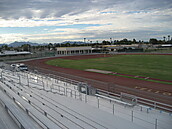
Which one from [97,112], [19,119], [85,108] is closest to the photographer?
[19,119]

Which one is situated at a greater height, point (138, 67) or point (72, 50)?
point (72, 50)

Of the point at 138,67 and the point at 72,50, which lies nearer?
the point at 138,67

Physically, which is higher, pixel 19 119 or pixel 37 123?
pixel 19 119

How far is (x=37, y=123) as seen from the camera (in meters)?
5.89

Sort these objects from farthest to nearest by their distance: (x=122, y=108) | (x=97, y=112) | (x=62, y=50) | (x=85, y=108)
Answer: (x=62, y=50)
(x=122, y=108)
(x=85, y=108)
(x=97, y=112)

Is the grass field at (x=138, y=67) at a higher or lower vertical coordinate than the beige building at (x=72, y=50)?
lower

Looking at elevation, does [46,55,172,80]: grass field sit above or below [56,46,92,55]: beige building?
below

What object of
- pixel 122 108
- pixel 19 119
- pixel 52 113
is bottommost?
pixel 122 108

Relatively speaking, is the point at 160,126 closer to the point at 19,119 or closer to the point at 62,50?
the point at 19,119

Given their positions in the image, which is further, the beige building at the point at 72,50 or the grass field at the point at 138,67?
the beige building at the point at 72,50

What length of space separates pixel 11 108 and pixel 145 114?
6728 mm

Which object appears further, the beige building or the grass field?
the beige building

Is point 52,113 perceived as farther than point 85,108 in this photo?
No

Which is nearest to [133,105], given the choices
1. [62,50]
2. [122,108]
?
[122,108]
